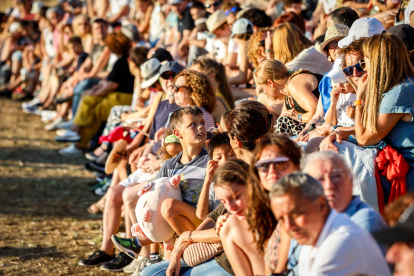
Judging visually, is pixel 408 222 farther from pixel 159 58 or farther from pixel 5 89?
pixel 5 89

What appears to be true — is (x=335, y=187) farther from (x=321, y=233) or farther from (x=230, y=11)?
(x=230, y=11)

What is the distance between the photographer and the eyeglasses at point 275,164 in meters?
2.55

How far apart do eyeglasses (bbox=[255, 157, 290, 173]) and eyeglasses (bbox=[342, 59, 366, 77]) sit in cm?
107

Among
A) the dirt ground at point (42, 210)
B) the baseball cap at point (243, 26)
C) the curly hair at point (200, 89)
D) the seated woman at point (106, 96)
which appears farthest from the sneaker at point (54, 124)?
the curly hair at point (200, 89)

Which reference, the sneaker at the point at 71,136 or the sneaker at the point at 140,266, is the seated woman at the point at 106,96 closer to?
the sneaker at the point at 71,136

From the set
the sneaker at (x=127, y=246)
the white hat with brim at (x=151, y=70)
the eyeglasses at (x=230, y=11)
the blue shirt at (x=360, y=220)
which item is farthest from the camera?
the eyeglasses at (x=230, y=11)

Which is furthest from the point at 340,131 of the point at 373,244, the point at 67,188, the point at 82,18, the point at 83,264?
the point at 82,18

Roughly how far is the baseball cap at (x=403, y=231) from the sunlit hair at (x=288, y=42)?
3397mm

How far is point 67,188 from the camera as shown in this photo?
723cm

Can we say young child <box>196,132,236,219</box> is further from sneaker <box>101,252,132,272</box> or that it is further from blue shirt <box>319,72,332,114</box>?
sneaker <box>101,252,132,272</box>

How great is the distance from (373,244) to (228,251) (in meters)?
0.89

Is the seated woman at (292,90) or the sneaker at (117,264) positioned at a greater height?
the seated woman at (292,90)

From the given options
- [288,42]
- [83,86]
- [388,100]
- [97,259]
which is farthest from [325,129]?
[83,86]

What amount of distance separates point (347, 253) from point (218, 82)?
3.44 meters
